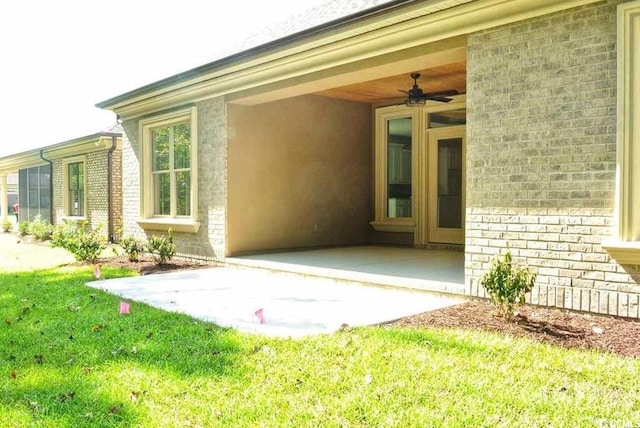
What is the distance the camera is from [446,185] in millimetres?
10875

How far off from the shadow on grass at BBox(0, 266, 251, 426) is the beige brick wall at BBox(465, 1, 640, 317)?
303 centimetres

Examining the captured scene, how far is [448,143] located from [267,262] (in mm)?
4566

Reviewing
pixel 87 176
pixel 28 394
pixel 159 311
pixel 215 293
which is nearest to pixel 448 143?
pixel 215 293

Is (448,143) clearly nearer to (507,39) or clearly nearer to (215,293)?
(507,39)

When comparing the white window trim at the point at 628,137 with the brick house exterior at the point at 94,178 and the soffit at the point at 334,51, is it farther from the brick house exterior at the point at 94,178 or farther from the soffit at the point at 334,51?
the brick house exterior at the point at 94,178

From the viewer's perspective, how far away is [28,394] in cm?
332

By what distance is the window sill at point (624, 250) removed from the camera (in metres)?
4.61

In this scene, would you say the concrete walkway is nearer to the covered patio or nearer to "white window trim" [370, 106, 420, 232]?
the covered patio

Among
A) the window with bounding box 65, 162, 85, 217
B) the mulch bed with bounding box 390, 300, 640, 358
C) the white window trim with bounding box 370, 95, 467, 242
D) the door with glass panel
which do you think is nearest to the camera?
the mulch bed with bounding box 390, 300, 640, 358

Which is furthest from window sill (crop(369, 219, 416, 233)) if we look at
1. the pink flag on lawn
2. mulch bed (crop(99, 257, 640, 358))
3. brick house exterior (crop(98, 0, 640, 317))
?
the pink flag on lawn

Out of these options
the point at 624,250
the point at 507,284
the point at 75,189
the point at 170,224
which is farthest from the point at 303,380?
the point at 75,189

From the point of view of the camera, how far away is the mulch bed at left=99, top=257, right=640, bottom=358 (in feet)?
13.8

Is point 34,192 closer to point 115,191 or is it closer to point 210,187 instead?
point 115,191

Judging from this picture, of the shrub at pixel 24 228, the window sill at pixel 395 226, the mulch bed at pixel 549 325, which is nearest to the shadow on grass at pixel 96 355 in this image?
the mulch bed at pixel 549 325
